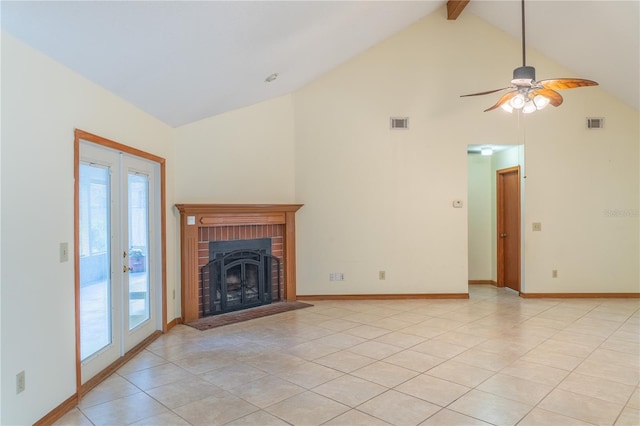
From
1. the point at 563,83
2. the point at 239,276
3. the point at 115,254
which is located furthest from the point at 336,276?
the point at 563,83

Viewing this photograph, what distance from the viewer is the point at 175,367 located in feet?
12.0

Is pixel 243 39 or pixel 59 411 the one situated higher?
pixel 243 39

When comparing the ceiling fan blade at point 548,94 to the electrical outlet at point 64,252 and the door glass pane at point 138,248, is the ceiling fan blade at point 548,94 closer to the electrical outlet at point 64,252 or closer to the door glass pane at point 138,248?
the door glass pane at point 138,248

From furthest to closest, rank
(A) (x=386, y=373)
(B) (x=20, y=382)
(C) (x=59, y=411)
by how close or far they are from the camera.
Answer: (A) (x=386, y=373)
(C) (x=59, y=411)
(B) (x=20, y=382)

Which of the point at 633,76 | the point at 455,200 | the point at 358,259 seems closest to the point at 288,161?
the point at 358,259

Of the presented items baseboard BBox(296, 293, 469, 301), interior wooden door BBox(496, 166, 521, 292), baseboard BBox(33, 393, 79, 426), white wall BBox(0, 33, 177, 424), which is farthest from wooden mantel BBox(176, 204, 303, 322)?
interior wooden door BBox(496, 166, 521, 292)

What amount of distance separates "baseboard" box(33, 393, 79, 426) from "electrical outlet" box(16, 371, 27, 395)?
10.4 inches

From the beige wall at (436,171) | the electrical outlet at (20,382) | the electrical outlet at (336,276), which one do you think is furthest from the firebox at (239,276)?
the electrical outlet at (20,382)

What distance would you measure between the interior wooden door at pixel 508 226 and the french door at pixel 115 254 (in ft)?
17.4

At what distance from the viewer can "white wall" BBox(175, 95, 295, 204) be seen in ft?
17.0

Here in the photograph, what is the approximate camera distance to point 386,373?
11.4 ft

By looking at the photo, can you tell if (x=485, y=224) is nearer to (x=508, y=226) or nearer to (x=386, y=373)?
(x=508, y=226)

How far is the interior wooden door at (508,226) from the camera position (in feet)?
22.1

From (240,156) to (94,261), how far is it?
2.67 meters
